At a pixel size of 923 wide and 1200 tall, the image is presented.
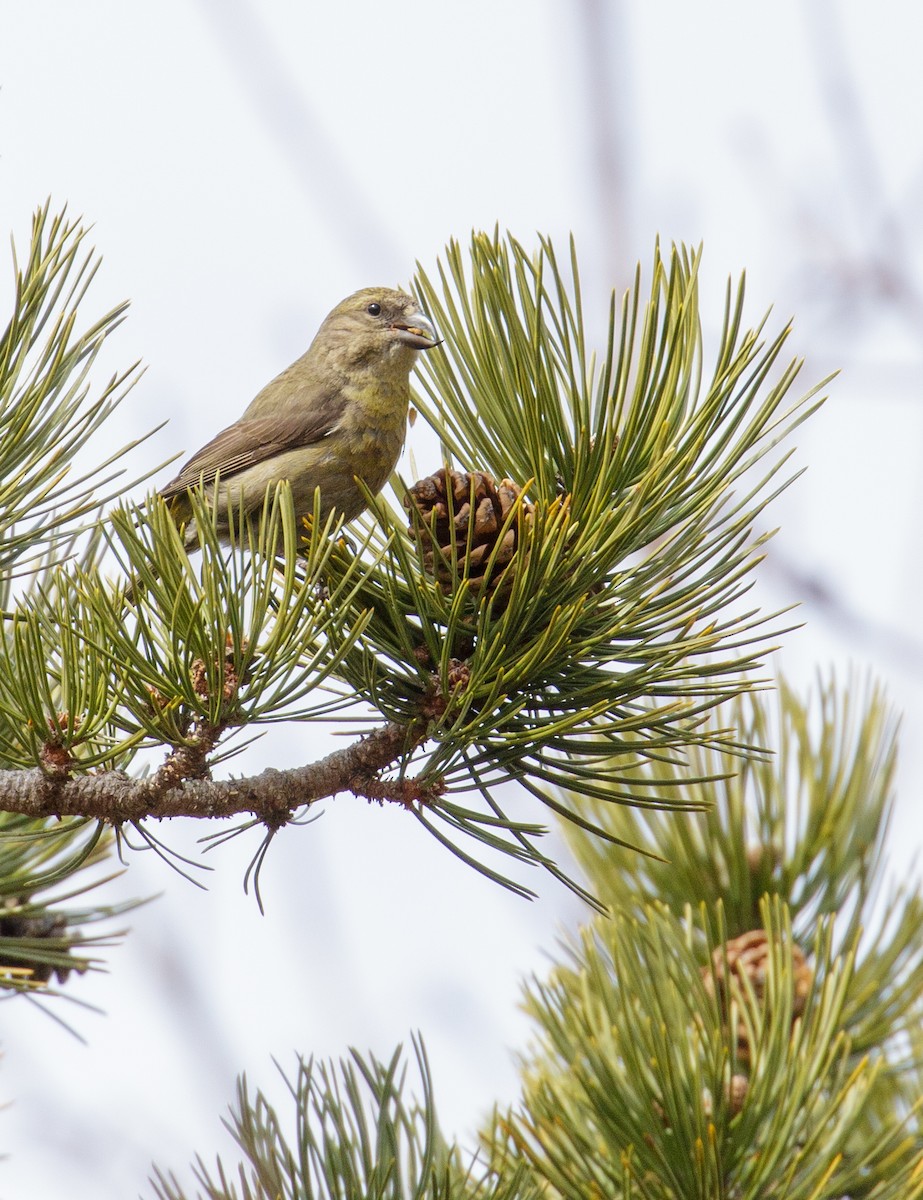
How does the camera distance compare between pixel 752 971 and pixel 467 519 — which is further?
pixel 752 971

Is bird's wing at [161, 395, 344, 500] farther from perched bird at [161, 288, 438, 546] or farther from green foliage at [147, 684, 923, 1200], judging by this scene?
green foliage at [147, 684, 923, 1200]

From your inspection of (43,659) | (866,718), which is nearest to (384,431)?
(866,718)


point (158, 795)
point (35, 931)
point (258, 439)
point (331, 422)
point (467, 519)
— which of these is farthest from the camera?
point (258, 439)

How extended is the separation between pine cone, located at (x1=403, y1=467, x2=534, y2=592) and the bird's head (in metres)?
1.99

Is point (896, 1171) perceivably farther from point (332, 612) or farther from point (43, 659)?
point (43, 659)

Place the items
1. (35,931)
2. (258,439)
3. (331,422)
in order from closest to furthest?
(35,931)
(331,422)
(258,439)

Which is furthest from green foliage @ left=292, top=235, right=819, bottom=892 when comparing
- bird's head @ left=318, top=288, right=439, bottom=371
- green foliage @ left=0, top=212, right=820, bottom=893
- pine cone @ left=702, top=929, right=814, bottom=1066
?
bird's head @ left=318, top=288, right=439, bottom=371

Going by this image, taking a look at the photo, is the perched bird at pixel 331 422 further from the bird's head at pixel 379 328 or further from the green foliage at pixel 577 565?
the green foliage at pixel 577 565

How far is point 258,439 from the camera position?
3723mm

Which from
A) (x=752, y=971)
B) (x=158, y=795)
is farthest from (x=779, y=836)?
(x=158, y=795)

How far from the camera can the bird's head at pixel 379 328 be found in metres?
3.96

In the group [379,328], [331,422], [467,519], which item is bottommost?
[467,519]

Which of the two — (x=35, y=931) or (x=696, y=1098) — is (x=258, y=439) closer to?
(x=35, y=931)

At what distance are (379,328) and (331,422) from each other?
559 millimetres
